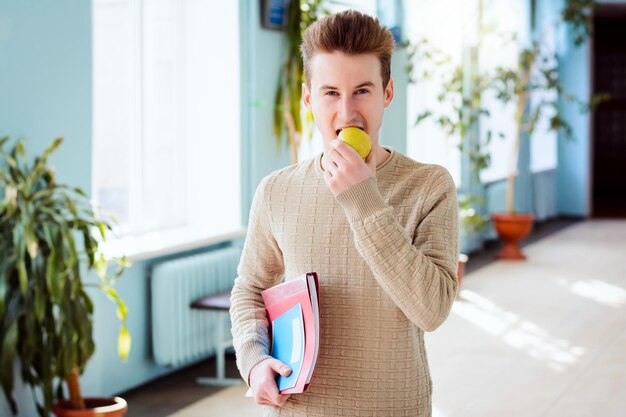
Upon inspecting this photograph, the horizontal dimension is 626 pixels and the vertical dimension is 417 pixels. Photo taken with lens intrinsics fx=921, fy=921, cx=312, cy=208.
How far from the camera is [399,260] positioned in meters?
1.42

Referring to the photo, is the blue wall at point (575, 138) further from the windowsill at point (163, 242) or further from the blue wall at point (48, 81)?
the blue wall at point (48, 81)

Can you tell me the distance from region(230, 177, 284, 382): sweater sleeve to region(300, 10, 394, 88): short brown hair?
305 mm

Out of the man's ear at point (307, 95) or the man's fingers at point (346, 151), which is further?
the man's ear at point (307, 95)

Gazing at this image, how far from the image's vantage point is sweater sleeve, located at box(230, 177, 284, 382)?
1.65 m

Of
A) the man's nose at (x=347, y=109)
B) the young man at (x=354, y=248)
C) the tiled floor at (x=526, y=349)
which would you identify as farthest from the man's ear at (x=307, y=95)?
the tiled floor at (x=526, y=349)

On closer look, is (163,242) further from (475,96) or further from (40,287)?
(475,96)

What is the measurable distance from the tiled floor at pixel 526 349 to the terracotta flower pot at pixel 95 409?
595 mm

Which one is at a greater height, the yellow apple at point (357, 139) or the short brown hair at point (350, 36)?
the short brown hair at point (350, 36)

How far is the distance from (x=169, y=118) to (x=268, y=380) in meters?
4.22

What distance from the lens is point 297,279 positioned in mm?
1530

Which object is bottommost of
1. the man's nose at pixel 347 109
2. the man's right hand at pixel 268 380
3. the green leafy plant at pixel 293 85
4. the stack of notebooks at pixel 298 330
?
the man's right hand at pixel 268 380

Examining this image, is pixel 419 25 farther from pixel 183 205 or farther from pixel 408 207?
pixel 408 207

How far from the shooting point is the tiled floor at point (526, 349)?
4.72 metres

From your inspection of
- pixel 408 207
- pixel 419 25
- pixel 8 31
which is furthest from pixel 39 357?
pixel 419 25
